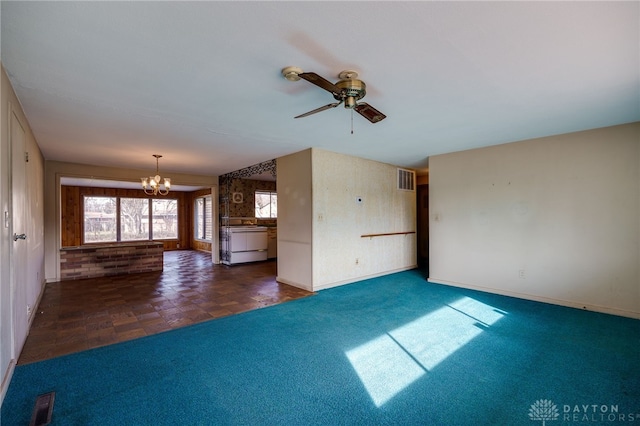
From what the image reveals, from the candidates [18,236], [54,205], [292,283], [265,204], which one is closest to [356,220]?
[292,283]

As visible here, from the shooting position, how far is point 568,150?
3861 millimetres

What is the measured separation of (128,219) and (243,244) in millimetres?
5423

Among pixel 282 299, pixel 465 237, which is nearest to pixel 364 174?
pixel 465 237

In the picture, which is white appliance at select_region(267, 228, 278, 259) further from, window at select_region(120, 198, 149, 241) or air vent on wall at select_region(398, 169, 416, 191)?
window at select_region(120, 198, 149, 241)

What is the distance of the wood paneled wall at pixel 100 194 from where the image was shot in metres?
9.01

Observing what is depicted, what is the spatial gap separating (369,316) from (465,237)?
2.46 metres

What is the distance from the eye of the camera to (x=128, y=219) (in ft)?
32.8

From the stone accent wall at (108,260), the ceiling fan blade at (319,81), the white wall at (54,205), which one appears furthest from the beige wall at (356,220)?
the white wall at (54,205)

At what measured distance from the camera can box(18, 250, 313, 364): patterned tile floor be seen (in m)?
2.87

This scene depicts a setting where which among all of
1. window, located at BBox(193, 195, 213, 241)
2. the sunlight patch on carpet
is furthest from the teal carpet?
window, located at BBox(193, 195, 213, 241)

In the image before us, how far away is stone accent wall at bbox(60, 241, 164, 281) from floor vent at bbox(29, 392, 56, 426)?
4.67 m

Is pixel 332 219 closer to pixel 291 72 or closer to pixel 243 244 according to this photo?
pixel 291 72

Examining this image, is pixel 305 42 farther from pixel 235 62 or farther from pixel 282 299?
pixel 282 299

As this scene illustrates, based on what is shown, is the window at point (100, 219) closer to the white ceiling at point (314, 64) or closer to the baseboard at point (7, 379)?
the white ceiling at point (314, 64)
